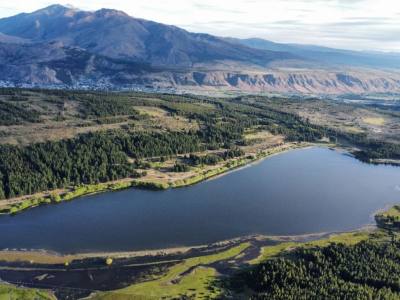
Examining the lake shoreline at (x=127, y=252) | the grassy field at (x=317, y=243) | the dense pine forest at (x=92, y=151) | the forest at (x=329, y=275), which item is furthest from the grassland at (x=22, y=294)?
the dense pine forest at (x=92, y=151)

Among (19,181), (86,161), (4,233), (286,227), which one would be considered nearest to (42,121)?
(86,161)

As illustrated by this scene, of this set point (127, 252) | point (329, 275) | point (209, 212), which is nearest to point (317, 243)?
point (329, 275)

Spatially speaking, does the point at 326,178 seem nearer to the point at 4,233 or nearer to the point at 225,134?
the point at 225,134

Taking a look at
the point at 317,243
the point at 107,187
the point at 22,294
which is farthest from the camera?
the point at 107,187

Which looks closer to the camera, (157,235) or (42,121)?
(157,235)

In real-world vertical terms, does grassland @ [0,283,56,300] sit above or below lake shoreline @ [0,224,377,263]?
below

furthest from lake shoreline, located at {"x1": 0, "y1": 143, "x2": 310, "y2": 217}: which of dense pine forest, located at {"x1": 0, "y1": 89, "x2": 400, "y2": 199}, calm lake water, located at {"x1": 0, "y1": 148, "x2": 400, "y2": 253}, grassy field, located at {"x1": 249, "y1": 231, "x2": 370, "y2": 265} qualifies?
grassy field, located at {"x1": 249, "y1": 231, "x2": 370, "y2": 265}

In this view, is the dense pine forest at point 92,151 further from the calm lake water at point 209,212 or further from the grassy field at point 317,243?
the grassy field at point 317,243

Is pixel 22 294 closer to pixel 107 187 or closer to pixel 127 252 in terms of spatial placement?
pixel 127 252

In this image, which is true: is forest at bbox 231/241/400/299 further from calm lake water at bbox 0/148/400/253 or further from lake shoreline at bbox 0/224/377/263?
calm lake water at bbox 0/148/400/253
